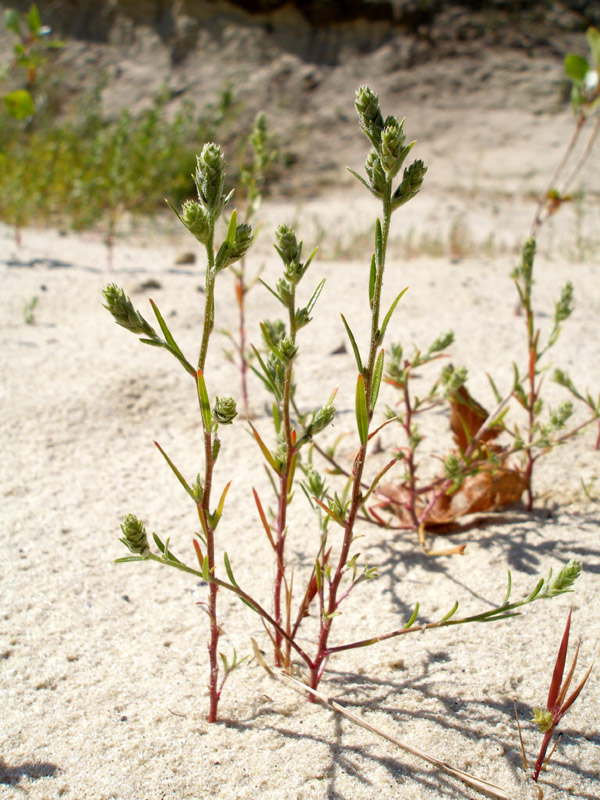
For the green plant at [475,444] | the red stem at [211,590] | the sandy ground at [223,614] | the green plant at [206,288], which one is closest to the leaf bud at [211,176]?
the green plant at [206,288]

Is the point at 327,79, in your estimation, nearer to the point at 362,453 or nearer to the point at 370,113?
the point at 370,113

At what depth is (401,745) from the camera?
43.6 inches

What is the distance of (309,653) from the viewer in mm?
1389

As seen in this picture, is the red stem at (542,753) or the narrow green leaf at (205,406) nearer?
the narrow green leaf at (205,406)

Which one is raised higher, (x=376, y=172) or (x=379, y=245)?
(x=376, y=172)

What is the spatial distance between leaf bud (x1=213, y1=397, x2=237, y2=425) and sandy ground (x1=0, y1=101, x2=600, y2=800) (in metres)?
0.62

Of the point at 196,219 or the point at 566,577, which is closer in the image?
the point at 196,219

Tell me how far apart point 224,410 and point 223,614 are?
29.7 inches

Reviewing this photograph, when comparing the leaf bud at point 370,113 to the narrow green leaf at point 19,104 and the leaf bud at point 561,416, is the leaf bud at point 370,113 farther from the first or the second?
the narrow green leaf at point 19,104

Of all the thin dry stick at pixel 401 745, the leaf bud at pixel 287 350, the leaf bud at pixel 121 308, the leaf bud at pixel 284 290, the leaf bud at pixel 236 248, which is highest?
the leaf bud at pixel 236 248

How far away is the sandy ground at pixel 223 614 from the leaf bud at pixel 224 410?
0.62 meters

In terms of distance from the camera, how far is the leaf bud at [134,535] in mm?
995

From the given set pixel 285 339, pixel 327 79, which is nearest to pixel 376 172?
pixel 285 339

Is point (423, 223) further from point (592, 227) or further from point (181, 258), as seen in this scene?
point (181, 258)
